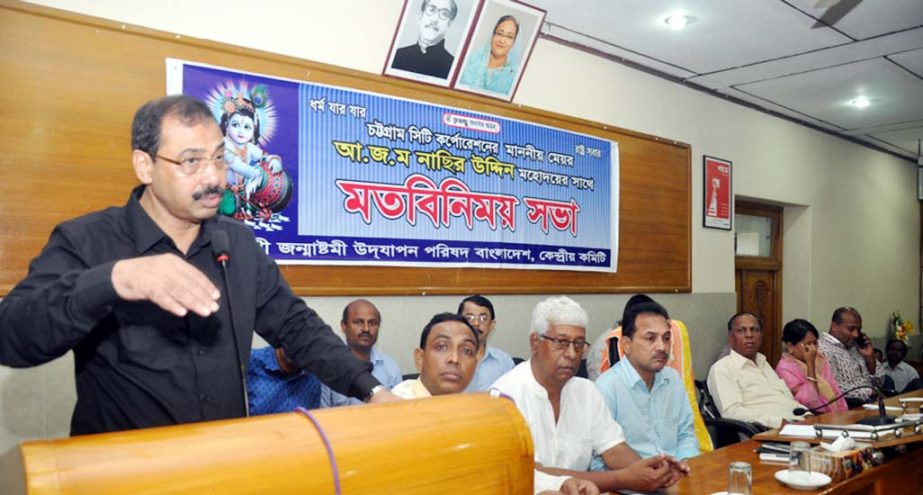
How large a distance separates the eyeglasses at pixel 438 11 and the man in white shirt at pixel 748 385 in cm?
257

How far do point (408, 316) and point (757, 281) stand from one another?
15.1 ft

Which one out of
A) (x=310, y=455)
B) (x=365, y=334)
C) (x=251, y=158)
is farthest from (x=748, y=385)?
(x=310, y=455)

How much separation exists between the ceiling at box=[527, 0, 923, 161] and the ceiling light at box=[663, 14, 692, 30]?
4 centimetres

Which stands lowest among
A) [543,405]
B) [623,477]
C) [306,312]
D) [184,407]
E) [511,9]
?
[623,477]

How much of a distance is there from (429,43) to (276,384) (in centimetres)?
205

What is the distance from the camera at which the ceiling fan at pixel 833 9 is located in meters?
4.02

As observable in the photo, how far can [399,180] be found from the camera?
12.4 feet

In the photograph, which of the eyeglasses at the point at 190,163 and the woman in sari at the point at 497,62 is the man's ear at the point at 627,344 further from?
the eyeglasses at the point at 190,163

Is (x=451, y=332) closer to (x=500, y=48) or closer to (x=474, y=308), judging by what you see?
(x=474, y=308)

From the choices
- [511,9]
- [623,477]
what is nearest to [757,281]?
[511,9]

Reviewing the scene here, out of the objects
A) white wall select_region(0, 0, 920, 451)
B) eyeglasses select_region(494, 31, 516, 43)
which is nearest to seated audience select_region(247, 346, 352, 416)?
white wall select_region(0, 0, 920, 451)

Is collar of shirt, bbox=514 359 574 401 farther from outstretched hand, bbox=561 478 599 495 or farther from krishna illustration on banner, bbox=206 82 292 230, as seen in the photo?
krishna illustration on banner, bbox=206 82 292 230

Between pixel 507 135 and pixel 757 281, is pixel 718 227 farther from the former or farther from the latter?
pixel 507 135

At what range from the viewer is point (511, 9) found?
13.2 ft
